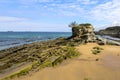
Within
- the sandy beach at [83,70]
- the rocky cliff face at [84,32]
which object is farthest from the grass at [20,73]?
the rocky cliff face at [84,32]

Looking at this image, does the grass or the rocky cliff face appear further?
the rocky cliff face

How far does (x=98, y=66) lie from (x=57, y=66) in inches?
165

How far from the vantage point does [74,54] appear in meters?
24.0

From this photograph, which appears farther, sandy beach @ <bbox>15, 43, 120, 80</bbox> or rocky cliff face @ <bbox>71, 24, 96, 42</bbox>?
rocky cliff face @ <bbox>71, 24, 96, 42</bbox>

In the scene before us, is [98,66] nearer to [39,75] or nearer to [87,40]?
[39,75]

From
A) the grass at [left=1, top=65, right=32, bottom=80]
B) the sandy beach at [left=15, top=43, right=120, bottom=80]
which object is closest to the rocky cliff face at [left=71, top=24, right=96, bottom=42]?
the sandy beach at [left=15, top=43, right=120, bottom=80]

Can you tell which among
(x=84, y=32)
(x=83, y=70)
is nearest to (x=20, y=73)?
(x=83, y=70)

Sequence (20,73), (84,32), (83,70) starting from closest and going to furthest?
(20,73) → (83,70) → (84,32)

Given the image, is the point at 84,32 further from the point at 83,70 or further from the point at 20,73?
the point at 20,73

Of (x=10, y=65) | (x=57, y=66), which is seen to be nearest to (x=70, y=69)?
(x=57, y=66)

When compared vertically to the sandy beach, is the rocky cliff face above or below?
above

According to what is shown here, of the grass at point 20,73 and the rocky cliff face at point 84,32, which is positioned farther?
the rocky cliff face at point 84,32

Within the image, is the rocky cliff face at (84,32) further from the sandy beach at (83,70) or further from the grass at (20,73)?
the grass at (20,73)

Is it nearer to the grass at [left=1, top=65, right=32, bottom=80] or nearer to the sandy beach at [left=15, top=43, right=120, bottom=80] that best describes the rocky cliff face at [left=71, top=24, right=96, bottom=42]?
the sandy beach at [left=15, top=43, right=120, bottom=80]
